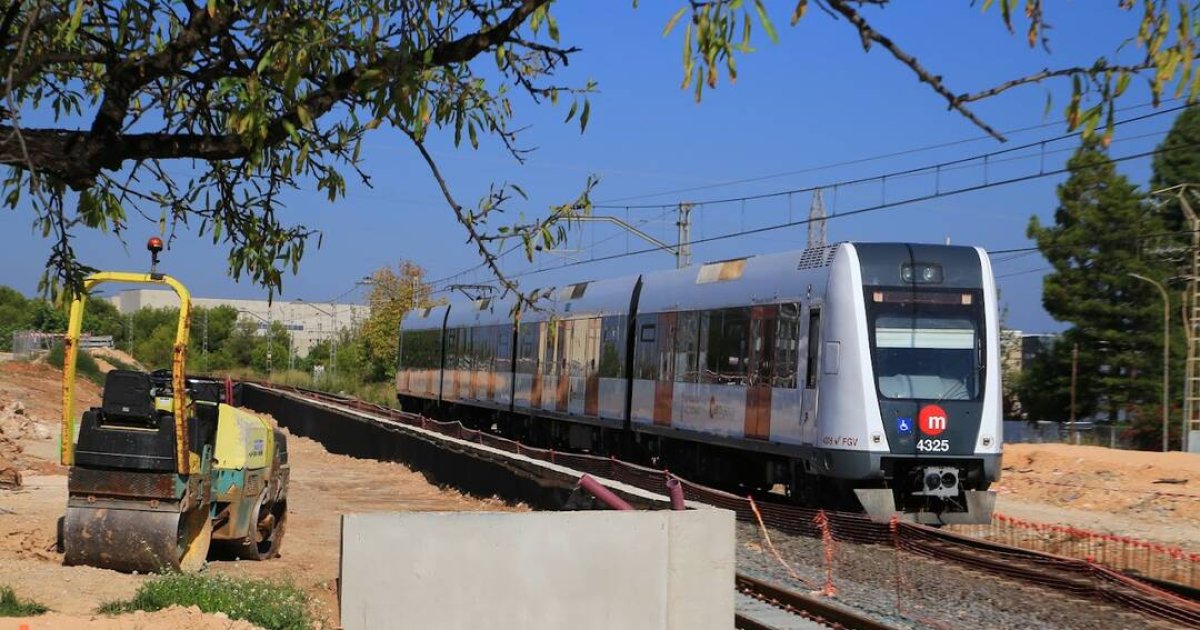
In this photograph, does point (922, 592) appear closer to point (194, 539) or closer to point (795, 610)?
point (795, 610)

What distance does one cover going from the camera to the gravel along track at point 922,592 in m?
12.0

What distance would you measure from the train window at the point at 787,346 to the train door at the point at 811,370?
289 millimetres

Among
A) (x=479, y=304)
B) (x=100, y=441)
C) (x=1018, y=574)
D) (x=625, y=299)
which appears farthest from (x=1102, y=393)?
(x=100, y=441)

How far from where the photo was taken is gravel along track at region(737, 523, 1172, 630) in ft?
39.3

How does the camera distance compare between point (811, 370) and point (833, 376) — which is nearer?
point (833, 376)

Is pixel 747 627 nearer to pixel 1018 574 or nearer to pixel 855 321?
pixel 1018 574

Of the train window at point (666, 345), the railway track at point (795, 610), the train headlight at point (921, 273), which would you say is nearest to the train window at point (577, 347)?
the train window at point (666, 345)

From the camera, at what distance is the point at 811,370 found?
60.1 ft

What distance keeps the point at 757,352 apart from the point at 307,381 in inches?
2862

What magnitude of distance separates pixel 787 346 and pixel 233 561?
782 centimetres

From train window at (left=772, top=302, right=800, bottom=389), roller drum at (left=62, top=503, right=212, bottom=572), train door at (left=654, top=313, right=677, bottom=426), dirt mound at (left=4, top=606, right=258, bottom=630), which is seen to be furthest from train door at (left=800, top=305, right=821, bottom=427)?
dirt mound at (left=4, top=606, right=258, bottom=630)

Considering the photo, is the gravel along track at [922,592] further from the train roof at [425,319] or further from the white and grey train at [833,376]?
the train roof at [425,319]

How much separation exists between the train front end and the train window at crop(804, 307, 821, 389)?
54 cm

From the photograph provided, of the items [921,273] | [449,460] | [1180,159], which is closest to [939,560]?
[921,273]
